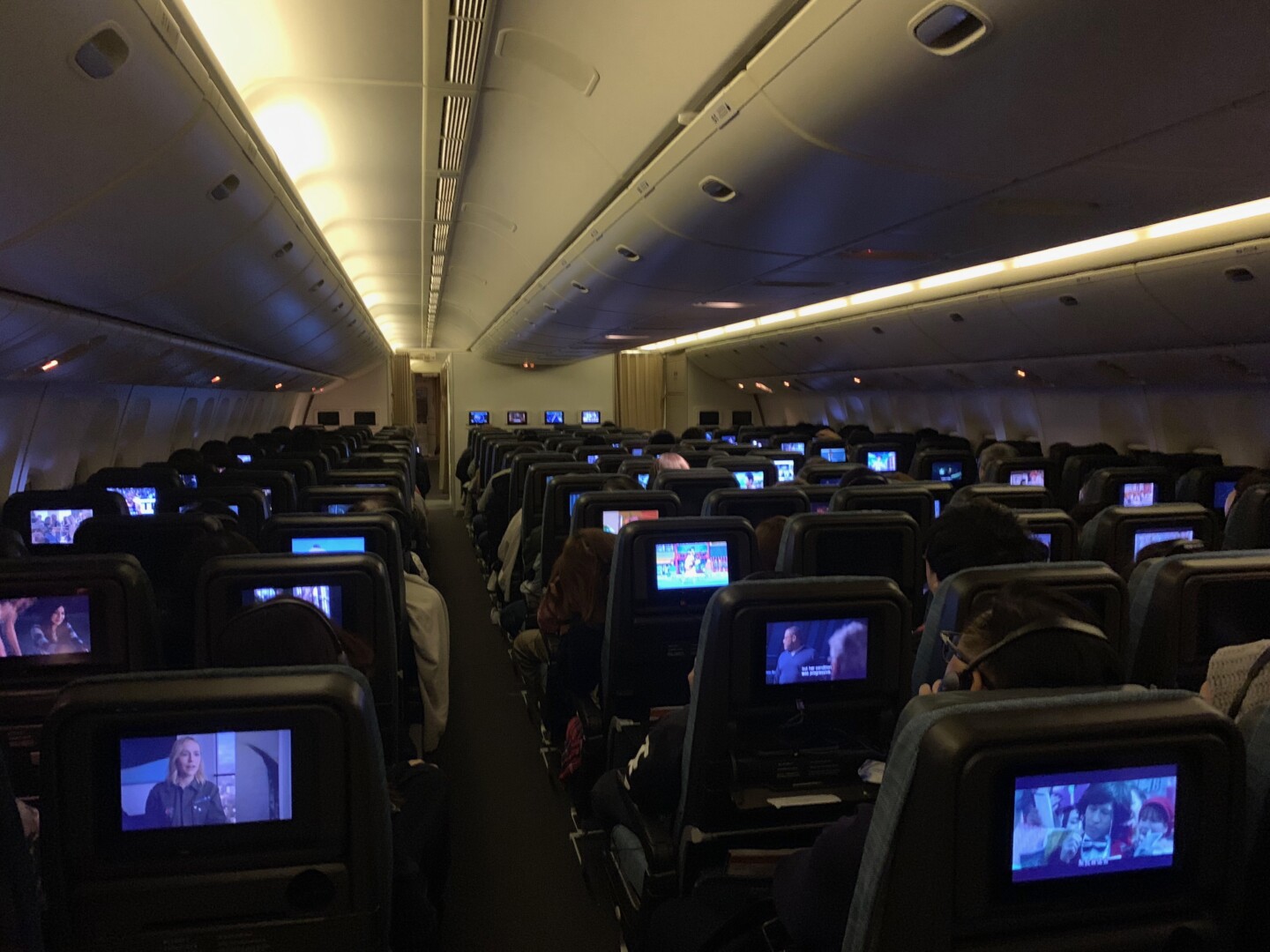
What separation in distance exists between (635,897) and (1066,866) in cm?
203

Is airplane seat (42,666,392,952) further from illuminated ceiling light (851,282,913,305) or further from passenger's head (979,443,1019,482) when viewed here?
illuminated ceiling light (851,282,913,305)

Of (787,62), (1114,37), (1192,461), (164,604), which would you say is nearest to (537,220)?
(164,604)

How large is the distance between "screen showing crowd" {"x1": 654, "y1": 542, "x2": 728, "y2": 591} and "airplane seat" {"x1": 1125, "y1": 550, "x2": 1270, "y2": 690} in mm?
1770

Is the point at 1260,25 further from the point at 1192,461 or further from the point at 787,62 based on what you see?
the point at 1192,461

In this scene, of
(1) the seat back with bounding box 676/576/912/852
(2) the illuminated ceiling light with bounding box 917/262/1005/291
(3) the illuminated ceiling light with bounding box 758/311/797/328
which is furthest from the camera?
(3) the illuminated ceiling light with bounding box 758/311/797/328

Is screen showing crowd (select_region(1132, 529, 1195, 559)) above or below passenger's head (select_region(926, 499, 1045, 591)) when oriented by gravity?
below

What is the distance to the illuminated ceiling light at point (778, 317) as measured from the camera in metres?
15.4

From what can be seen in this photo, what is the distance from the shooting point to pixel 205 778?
6.23 feet

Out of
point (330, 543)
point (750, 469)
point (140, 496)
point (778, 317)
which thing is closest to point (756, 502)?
point (330, 543)

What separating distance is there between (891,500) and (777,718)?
3396mm

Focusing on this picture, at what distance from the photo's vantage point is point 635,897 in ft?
10.9

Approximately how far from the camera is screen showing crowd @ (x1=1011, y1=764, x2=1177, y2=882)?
155 cm

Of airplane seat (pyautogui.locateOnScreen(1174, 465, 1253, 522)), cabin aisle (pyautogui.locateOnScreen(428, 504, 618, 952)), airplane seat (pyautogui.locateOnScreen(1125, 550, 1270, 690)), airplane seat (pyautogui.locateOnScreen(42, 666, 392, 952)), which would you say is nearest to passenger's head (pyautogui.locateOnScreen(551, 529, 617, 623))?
cabin aisle (pyautogui.locateOnScreen(428, 504, 618, 952))

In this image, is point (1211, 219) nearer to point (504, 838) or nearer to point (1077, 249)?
point (1077, 249)
